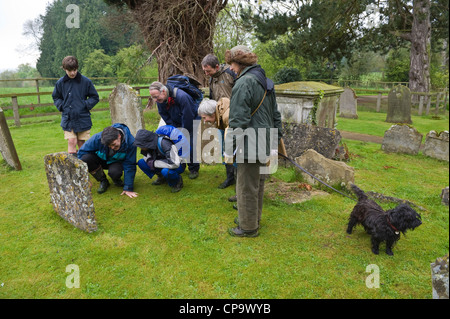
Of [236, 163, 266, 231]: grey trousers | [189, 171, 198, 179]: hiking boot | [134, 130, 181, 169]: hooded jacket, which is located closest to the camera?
[236, 163, 266, 231]: grey trousers

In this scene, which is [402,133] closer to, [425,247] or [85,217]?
[425,247]

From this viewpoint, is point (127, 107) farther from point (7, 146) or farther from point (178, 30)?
point (178, 30)

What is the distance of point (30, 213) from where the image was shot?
4.26 meters

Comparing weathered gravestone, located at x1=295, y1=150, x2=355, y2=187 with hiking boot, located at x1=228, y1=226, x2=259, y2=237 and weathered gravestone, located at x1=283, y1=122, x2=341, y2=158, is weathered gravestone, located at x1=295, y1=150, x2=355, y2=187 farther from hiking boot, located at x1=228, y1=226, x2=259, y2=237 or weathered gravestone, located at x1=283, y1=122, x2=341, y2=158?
hiking boot, located at x1=228, y1=226, x2=259, y2=237

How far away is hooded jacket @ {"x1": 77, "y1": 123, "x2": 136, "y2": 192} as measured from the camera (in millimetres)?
4566

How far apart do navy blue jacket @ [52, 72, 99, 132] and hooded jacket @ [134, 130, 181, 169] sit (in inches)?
60.8

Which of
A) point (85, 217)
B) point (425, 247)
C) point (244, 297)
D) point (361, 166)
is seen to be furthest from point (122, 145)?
point (361, 166)

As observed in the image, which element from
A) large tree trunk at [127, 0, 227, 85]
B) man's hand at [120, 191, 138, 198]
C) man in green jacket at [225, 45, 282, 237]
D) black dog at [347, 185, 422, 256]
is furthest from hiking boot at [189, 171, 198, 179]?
large tree trunk at [127, 0, 227, 85]

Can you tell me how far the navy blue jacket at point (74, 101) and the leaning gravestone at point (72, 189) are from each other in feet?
5.59

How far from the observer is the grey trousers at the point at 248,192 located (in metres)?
3.22

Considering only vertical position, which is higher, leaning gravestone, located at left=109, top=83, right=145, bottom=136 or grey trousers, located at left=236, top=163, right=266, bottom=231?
leaning gravestone, located at left=109, top=83, right=145, bottom=136

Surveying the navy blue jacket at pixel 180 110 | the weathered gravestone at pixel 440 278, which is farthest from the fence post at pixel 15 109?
the weathered gravestone at pixel 440 278

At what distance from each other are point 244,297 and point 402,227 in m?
1.74

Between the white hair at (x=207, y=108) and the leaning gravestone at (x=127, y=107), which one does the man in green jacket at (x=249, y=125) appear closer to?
the white hair at (x=207, y=108)
